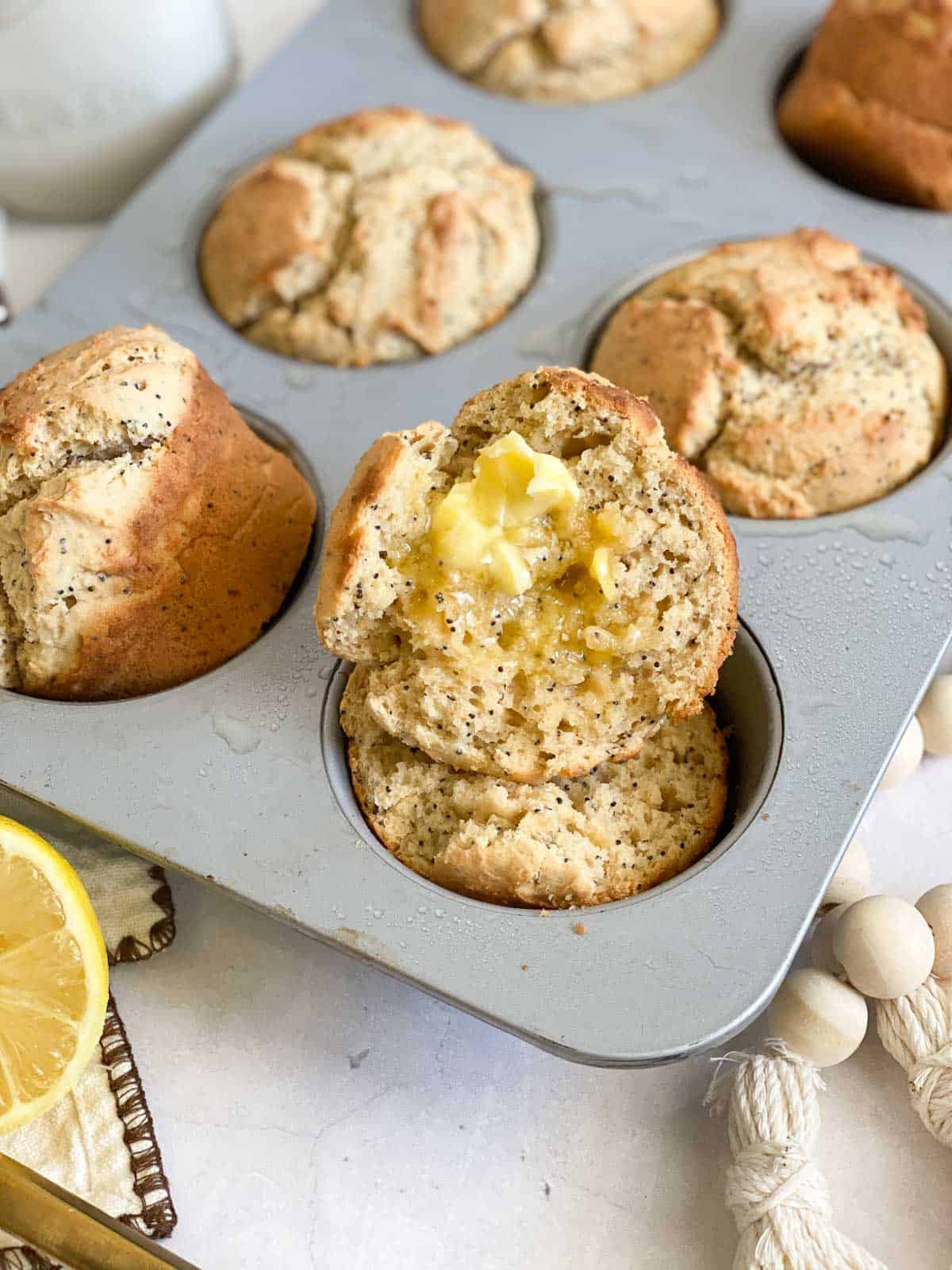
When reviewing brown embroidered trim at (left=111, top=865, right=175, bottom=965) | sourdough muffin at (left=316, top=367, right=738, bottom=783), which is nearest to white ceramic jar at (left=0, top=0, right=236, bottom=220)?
sourdough muffin at (left=316, top=367, right=738, bottom=783)

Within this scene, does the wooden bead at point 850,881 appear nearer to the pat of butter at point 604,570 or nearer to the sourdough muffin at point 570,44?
the pat of butter at point 604,570

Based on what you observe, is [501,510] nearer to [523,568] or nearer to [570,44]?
[523,568]

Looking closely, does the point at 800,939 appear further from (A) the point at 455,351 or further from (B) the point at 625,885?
(A) the point at 455,351

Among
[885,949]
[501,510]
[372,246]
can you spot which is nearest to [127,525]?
[501,510]

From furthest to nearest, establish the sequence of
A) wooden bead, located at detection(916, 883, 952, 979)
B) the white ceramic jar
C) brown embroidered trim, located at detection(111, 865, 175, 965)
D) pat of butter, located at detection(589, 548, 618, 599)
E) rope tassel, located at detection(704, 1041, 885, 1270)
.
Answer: the white ceramic jar
brown embroidered trim, located at detection(111, 865, 175, 965)
wooden bead, located at detection(916, 883, 952, 979)
pat of butter, located at detection(589, 548, 618, 599)
rope tassel, located at detection(704, 1041, 885, 1270)

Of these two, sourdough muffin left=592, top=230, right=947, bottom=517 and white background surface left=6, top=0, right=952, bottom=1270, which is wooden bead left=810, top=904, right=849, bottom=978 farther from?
sourdough muffin left=592, top=230, right=947, bottom=517

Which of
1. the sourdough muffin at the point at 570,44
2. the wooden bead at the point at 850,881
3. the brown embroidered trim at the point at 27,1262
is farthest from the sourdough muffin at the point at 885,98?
the brown embroidered trim at the point at 27,1262
